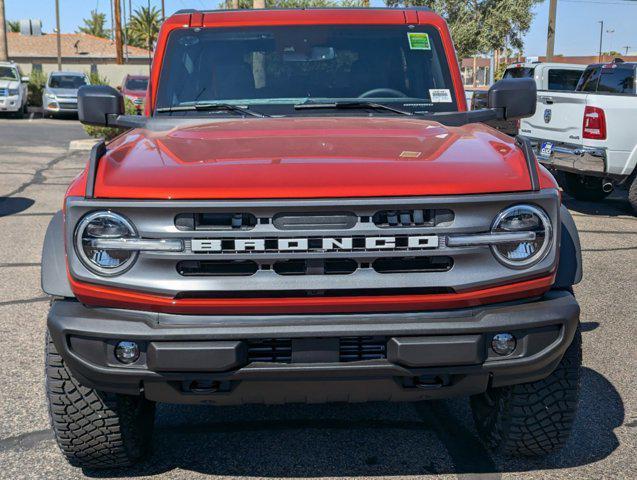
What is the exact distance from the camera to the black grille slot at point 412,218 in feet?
9.41

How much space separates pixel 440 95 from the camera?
4.34 metres

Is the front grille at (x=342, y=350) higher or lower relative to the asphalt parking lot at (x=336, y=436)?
higher

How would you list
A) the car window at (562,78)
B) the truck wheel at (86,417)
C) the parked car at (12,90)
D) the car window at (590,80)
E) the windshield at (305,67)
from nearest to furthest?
1. the truck wheel at (86,417)
2. the windshield at (305,67)
3. the car window at (590,80)
4. the car window at (562,78)
5. the parked car at (12,90)

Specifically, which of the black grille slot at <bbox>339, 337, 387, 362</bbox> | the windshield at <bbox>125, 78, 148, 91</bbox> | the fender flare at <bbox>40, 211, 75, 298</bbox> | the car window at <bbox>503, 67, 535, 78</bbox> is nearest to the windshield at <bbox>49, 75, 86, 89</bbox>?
the windshield at <bbox>125, 78, 148, 91</bbox>

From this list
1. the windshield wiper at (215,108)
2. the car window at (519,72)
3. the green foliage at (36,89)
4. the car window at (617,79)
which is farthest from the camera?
the green foliage at (36,89)

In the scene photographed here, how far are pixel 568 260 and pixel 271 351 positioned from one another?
3.85 feet

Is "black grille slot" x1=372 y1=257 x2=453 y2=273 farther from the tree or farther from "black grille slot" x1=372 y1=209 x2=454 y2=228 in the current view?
the tree

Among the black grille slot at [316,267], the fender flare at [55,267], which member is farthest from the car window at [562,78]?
the fender flare at [55,267]

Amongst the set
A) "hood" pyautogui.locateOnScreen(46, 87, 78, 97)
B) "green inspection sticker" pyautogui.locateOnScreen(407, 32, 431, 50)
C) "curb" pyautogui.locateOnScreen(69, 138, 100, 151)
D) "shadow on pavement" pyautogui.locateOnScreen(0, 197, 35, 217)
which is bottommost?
"curb" pyautogui.locateOnScreen(69, 138, 100, 151)

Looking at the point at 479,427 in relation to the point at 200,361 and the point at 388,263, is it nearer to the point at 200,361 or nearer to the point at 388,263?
the point at 388,263

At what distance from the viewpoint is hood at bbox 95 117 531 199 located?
2859 mm

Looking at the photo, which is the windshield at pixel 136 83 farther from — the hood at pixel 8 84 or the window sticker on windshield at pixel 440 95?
the window sticker on windshield at pixel 440 95

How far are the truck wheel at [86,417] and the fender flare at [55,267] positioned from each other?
25 centimetres

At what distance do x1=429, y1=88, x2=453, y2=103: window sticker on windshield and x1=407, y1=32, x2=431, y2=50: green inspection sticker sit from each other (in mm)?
312
